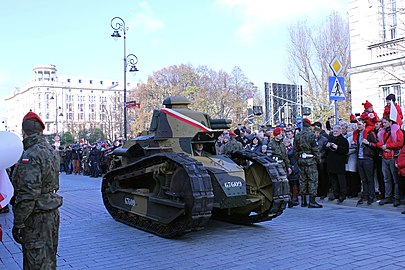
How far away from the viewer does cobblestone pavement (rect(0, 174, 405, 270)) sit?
6.48m

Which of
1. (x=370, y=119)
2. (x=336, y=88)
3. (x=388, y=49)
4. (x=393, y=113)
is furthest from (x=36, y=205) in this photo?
(x=388, y=49)

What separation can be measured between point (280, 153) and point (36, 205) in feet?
25.9

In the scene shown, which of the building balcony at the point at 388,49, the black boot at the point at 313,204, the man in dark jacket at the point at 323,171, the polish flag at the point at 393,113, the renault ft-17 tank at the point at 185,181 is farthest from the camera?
the building balcony at the point at 388,49

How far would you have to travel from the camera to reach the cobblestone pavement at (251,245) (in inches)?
255

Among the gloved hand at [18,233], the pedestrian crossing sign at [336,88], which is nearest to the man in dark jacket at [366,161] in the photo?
the pedestrian crossing sign at [336,88]

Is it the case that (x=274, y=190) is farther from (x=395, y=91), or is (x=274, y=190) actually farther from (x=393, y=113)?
(x=395, y=91)

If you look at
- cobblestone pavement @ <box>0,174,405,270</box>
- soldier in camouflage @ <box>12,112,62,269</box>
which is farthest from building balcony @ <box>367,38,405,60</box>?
soldier in camouflage @ <box>12,112,62,269</box>

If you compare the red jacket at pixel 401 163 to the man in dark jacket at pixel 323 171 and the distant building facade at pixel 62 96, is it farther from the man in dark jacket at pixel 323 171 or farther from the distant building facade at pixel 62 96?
the distant building facade at pixel 62 96

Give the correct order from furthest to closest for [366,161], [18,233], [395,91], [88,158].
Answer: [88,158] < [395,91] < [366,161] < [18,233]

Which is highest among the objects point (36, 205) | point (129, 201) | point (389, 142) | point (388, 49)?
point (388, 49)

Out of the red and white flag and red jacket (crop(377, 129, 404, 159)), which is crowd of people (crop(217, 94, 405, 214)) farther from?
the red and white flag

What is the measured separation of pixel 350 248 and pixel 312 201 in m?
4.48

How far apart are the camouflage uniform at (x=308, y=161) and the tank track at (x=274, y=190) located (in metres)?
2.38

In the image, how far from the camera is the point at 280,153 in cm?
1181
